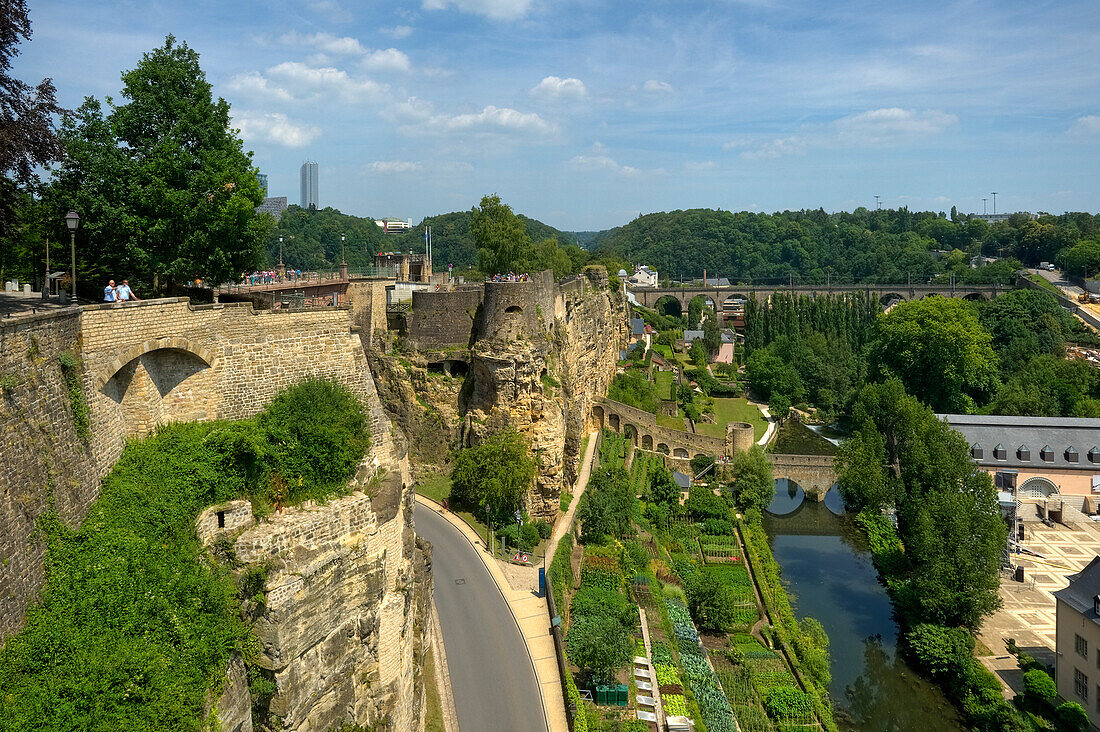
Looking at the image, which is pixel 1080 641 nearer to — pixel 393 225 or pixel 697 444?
pixel 697 444

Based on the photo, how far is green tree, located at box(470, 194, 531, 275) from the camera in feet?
183

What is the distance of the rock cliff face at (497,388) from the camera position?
35812 millimetres

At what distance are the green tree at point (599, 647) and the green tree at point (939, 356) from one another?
167ft

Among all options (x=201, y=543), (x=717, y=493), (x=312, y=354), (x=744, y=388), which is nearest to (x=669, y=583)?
(x=717, y=493)

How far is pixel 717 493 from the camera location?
52500 mm

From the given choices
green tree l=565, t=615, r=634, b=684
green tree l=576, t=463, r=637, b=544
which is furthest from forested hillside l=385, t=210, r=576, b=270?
green tree l=565, t=615, r=634, b=684

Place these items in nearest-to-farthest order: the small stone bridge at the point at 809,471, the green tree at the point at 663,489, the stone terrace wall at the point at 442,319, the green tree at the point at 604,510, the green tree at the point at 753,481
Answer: the green tree at the point at 604,510
the stone terrace wall at the point at 442,319
the green tree at the point at 663,489
the green tree at the point at 753,481
the small stone bridge at the point at 809,471

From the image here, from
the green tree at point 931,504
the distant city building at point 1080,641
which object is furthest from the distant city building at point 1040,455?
the distant city building at point 1080,641

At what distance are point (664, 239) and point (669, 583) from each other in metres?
168

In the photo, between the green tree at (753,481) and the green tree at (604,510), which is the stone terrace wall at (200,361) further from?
the green tree at (753,481)

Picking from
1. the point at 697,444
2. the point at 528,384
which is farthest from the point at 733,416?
the point at 528,384

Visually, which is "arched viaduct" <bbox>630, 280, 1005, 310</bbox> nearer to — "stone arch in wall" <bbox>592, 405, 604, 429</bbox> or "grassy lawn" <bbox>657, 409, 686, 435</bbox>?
"grassy lawn" <bbox>657, 409, 686, 435</bbox>

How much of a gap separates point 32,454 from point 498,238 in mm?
44859

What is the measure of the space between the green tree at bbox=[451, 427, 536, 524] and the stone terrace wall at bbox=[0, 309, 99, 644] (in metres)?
20.6
